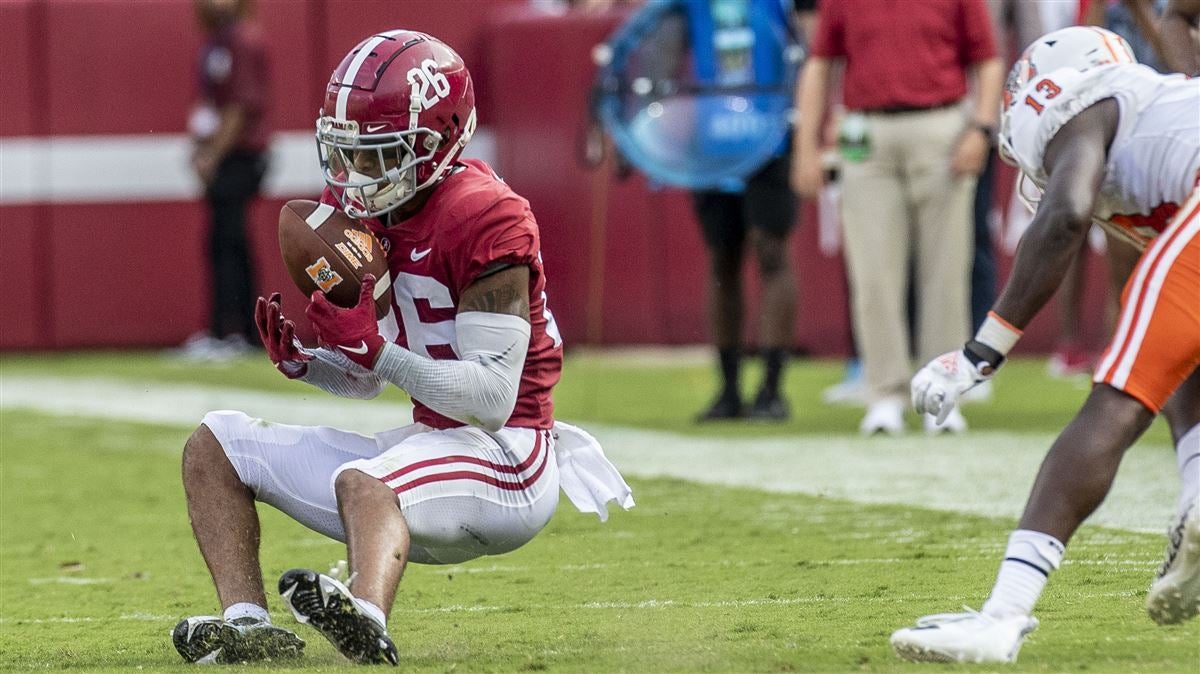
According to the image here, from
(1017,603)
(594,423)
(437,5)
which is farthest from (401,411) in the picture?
(1017,603)

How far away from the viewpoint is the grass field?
383 centimetres

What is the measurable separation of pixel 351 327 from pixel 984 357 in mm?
1151

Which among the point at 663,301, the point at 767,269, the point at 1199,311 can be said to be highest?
the point at 1199,311

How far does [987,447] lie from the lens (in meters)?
7.26

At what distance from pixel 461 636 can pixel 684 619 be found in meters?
0.49

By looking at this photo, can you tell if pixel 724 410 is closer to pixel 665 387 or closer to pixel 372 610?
pixel 665 387

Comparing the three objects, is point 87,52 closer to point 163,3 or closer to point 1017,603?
point 163,3

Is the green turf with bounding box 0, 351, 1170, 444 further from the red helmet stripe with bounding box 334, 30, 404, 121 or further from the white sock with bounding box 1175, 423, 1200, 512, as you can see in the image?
the red helmet stripe with bounding box 334, 30, 404, 121

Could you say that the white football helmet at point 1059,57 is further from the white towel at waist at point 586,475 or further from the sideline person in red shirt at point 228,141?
the sideline person in red shirt at point 228,141

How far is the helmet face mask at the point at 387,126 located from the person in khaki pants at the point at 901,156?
386 centimetres

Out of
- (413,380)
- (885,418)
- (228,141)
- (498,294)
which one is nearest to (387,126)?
(498,294)

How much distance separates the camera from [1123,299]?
12.0 ft

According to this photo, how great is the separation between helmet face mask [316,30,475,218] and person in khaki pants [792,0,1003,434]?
3859 mm

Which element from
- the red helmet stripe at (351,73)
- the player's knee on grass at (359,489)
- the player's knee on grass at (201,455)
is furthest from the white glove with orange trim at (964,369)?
the player's knee on grass at (201,455)
